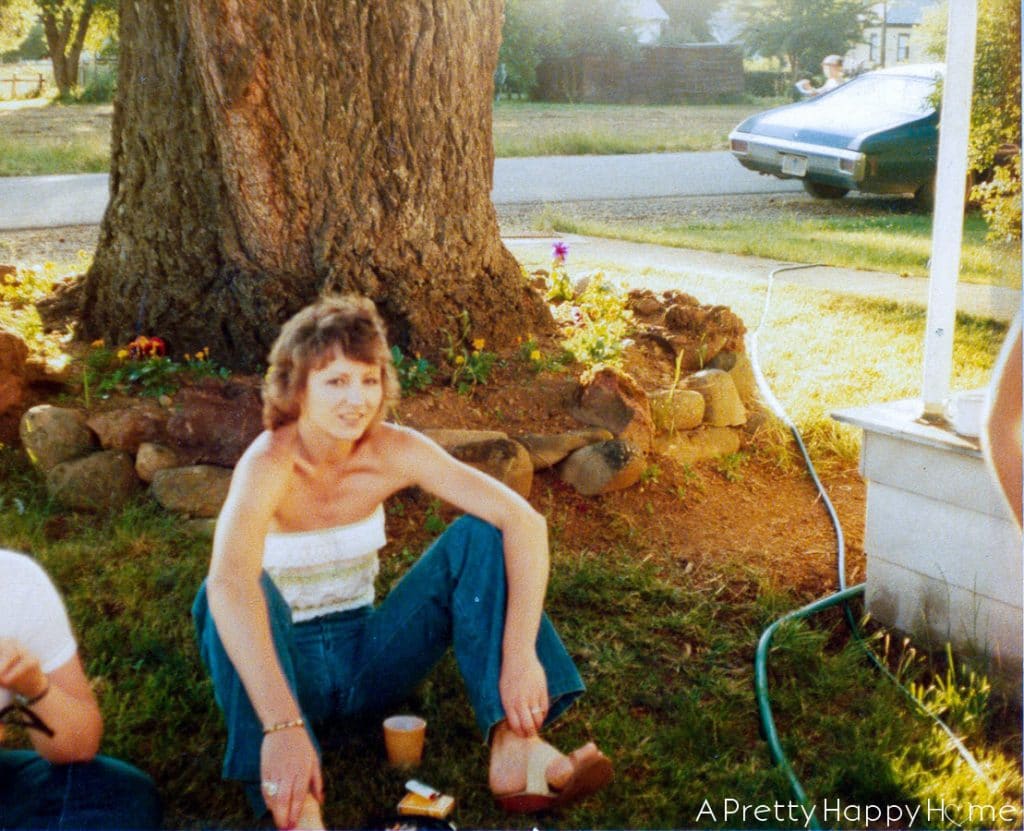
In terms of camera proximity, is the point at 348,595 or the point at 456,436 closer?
the point at 348,595

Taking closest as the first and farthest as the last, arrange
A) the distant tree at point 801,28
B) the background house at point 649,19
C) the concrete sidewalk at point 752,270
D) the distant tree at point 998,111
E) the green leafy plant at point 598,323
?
the green leafy plant at point 598,323, the distant tree at point 998,111, the concrete sidewalk at point 752,270, the distant tree at point 801,28, the background house at point 649,19

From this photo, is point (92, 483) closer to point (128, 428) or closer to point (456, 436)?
point (128, 428)

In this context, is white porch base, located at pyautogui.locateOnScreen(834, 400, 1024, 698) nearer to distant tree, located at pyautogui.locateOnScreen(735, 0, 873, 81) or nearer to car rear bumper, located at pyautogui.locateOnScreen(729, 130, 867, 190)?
car rear bumper, located at pyautogui.locateOnScreen(729, 130, 867, 190)

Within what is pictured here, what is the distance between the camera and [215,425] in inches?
155

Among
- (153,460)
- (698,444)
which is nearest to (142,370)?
(153,460)

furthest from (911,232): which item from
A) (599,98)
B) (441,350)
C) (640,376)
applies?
(599,98)

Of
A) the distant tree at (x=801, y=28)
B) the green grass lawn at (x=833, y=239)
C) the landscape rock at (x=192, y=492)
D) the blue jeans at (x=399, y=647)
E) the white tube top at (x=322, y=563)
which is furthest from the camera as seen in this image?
the distant tree at (x=801, y=28)

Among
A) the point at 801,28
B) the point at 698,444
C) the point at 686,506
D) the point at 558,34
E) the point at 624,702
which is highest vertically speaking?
the point at 558,34

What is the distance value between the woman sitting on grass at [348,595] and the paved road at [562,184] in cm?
777

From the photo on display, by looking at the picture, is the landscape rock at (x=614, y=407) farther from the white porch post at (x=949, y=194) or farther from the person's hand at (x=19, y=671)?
the person's hand at (x=19, y=671)

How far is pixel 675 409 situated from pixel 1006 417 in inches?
123

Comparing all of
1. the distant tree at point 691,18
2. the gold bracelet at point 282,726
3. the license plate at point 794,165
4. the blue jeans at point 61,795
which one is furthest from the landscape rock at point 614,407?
the distant tree at point 691,18

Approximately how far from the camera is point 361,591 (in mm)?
2709

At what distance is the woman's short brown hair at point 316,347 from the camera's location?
2.43 m
